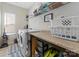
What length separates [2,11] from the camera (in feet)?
16.1

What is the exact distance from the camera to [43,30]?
3.04 m

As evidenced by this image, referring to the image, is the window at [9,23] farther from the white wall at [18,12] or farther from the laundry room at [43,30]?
the white wall at [18,12]

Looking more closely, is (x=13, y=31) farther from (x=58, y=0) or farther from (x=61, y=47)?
(x=61, y=47)

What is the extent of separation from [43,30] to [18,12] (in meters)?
2.77

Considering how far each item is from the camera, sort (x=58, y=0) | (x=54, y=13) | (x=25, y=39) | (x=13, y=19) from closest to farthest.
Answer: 1. (x=58, y=0)
2. (x=54, y=13)
3. (x=25, y=39)
4. (x=13, y=19)

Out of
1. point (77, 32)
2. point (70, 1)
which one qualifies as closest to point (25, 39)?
point (70, 1)

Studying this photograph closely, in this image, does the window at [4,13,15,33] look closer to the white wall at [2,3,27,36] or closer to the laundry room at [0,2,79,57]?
the laundry room at [0,2,79,57]

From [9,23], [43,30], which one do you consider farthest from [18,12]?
[43,30]

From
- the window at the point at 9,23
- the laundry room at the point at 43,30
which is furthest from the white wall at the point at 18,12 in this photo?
the window at the point at 9,23

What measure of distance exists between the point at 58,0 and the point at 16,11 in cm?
363

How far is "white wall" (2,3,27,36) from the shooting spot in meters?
5.07

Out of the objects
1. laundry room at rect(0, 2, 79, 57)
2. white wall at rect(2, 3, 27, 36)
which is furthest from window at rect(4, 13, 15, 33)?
white wall at rect(2, 3, 27, 36)

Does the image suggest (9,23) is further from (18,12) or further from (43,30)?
(43,30)

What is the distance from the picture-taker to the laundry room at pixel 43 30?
3.80ft
